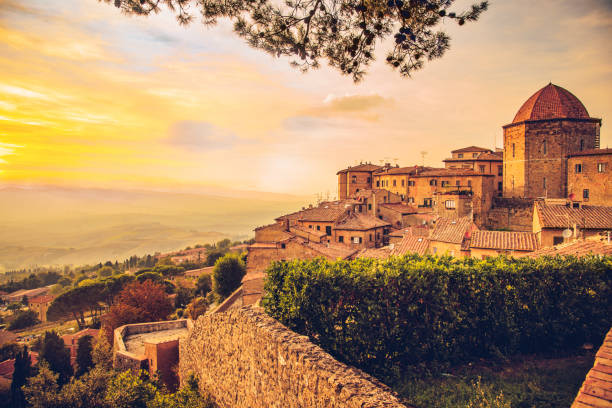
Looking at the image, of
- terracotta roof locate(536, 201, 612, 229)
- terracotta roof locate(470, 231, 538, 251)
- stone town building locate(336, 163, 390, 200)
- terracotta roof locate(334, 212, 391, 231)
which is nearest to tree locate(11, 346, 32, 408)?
terracotta roof locate(470, 231, 538, 251)

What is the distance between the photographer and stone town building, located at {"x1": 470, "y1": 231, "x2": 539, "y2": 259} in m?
19.8

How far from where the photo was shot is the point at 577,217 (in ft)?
68.7

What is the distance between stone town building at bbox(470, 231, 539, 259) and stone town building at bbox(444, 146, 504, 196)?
36.0 metres

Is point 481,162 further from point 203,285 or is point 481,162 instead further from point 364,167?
point 203,285

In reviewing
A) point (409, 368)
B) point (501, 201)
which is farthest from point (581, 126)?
point (409, 368)

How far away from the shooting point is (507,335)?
31.7ft

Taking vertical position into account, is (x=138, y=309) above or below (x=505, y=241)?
below

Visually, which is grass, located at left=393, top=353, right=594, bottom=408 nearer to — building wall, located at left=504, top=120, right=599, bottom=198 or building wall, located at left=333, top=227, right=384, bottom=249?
building wall, located at left=333, top=227, right=384, bottom=249

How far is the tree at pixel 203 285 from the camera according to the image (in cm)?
5638

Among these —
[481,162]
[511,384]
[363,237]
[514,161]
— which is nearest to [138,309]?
[363,237]

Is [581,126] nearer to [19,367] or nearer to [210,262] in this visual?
Result: [19,367]

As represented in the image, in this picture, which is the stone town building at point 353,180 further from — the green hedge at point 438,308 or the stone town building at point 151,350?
the green hedge at point 438,308

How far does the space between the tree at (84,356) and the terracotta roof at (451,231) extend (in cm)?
3218

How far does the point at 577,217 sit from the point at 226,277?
123ft
